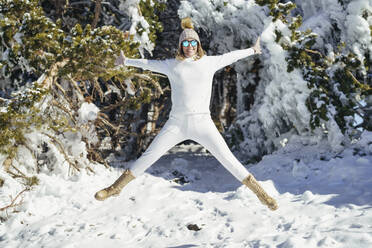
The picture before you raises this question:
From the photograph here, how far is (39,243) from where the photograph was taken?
13.8 feet

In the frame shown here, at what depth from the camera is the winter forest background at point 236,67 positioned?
5430 mm

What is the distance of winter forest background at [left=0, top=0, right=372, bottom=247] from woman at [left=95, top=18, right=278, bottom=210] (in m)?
2.68

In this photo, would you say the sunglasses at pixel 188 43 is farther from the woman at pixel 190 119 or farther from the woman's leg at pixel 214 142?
the woman's leg at pixel 214 142

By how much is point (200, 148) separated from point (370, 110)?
5.78m

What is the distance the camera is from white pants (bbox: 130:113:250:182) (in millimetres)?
3160

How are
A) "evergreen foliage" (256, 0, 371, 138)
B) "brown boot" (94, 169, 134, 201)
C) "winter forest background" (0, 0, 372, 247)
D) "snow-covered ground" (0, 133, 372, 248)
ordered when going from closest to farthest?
"brown boot" (94, 169, 134, 201)
"snow-covered ground" (0, 133, 372, 248)
"winter forest background" (0, 0, 372, 247)
"evergreen foliage" (256, 0, 371, 138)

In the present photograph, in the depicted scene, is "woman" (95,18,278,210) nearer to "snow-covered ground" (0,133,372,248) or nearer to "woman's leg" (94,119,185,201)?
"woman's leg" (94,119,185,201)

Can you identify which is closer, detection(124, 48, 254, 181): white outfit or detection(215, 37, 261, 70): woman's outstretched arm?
detection(124, 48, 254, 181): white outfit

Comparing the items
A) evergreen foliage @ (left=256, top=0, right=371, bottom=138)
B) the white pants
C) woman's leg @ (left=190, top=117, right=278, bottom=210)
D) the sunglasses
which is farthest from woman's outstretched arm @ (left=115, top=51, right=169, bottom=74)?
evergreen foliage @ (left=256, top=0, right=371, bottom=138)

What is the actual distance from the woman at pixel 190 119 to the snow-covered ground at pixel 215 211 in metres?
0.81

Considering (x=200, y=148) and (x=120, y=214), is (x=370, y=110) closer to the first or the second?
(x=120, y=214)

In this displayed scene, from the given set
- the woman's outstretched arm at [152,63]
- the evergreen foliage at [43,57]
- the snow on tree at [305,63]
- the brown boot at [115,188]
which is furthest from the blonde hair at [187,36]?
the snow on tree at [305,63]

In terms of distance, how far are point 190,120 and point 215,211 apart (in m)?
2.01

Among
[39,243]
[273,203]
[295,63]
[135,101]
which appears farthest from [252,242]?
[135,101]
